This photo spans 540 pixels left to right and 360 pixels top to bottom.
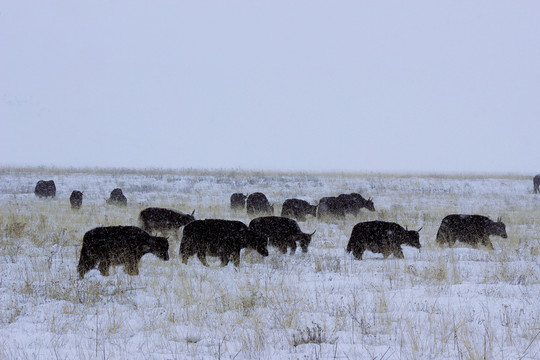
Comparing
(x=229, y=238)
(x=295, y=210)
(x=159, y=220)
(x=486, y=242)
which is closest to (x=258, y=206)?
(x=295, y=210)

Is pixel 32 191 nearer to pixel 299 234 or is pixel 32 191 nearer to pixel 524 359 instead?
pixel 299 234

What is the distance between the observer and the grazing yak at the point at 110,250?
8.26 metres

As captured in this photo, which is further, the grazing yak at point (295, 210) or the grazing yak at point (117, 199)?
the grazing yak at point (117, 199)

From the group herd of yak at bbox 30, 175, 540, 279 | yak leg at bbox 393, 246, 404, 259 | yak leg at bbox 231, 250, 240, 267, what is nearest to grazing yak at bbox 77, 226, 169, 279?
herd of yak at bbox 30, 175, 540, 279

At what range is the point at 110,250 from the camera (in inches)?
331

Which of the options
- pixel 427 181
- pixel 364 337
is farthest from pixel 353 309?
pixel 427 181

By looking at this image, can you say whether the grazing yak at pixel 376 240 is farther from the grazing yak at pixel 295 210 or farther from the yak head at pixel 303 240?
the grazing yak at pixel 295 210

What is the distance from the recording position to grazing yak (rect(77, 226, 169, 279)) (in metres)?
8.26

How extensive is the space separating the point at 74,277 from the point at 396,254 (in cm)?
663

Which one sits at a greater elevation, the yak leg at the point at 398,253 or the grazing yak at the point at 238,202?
the grazing yak at the point at 238,202

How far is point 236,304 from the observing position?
20.7 feet

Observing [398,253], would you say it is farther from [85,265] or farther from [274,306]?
[85,265]

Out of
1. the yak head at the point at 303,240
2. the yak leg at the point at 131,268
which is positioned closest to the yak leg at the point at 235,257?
the yak leg at the point at 131,268

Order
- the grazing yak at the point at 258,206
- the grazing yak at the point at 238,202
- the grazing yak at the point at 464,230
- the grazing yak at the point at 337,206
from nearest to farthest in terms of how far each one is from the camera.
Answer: the grazing yak at the point at 464,230 < the grazing yak at the point at 337,206 < the grazing yak at the point at 258,206 < the grazing yak at the point at 238,202
